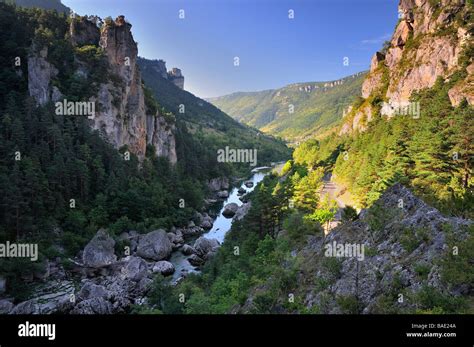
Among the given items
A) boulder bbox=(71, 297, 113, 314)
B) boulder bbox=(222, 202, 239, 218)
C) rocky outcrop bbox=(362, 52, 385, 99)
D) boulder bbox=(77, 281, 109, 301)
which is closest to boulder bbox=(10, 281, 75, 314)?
boulder bbox=(77, 281, 109, 301)

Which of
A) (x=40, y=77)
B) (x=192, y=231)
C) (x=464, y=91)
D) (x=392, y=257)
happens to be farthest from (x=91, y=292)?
(x=464, y=91)

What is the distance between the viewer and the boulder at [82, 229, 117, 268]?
121ft

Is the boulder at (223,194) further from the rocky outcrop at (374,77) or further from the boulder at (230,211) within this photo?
the rocky outcrop at (374,77)

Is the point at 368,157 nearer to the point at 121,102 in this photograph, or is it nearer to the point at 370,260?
the point at 370,260

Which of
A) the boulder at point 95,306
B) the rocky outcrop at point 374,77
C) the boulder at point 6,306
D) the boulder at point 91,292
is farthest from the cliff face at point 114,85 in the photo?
the rocky outcrop at point 374,77

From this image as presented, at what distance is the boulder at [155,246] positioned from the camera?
4078 centimetres

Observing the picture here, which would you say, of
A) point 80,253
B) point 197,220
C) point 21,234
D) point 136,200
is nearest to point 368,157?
point 197,220

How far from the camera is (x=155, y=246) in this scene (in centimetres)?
4159

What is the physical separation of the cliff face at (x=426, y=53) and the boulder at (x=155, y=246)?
4116 centimetres

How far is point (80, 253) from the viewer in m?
38.4

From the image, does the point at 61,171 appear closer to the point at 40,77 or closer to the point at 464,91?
the point at 40,77

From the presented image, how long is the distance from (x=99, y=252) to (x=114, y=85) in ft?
123

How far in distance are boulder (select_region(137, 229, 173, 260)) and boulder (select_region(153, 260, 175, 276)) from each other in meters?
3.00

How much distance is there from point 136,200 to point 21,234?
17382mm
